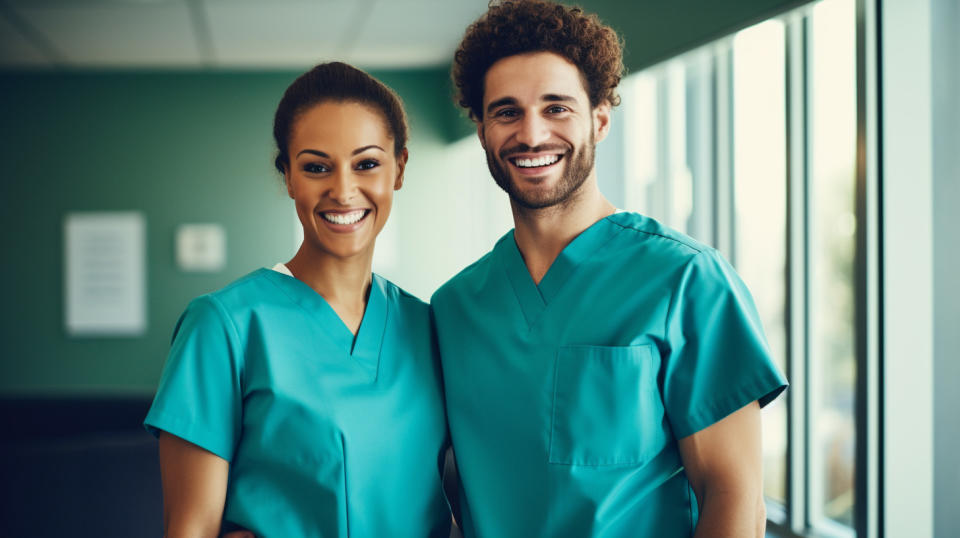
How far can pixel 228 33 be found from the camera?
3180 mm

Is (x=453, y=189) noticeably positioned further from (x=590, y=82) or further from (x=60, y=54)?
(x=590, y=82)

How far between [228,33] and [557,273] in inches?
106

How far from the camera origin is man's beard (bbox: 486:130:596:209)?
102 cm

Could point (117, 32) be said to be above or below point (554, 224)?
above

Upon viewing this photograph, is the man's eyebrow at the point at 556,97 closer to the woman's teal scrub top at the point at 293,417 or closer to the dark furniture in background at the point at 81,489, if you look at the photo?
the woman's teal scrub top at the point at 293,417

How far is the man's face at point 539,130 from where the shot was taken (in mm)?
1005

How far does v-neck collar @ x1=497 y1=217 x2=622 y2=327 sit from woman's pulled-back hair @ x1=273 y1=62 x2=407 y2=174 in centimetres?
29

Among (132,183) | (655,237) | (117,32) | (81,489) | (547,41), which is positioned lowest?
(81,489)

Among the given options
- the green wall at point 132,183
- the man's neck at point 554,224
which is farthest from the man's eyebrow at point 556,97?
the green wall at point 132,183

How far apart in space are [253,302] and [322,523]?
0.31 meters

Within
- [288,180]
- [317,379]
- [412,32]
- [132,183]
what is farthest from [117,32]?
[317,379]

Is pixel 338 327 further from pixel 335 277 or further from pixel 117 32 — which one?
pixel 117 32

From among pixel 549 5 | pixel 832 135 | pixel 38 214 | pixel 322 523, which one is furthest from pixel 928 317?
pixel 38 214

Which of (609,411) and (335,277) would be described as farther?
(335,277)
